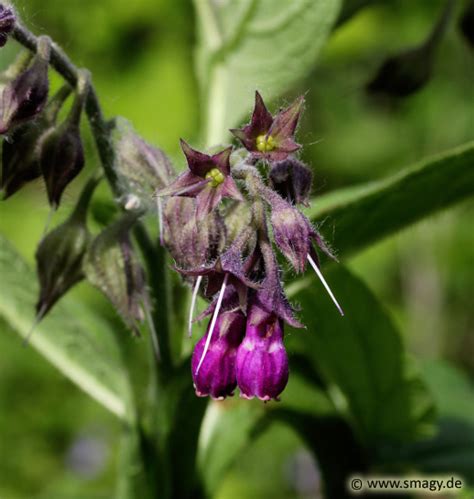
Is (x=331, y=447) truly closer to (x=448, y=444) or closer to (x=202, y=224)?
(x=448, y=444)

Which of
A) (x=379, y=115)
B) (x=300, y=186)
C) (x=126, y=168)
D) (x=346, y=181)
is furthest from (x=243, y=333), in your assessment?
(x=379, y=115)

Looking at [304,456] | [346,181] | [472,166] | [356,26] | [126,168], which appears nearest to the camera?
[126,168]

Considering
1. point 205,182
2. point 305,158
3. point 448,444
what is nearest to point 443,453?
point 448,444

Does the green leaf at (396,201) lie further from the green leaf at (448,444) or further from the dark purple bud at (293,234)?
the green leaf at (448,444)

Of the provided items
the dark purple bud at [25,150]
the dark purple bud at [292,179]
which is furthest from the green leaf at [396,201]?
the dark purple bud at [25,150]

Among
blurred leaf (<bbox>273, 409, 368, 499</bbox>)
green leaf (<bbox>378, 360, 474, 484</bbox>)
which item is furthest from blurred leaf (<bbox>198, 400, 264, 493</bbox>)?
green leaf (<bbox>378, 360, 474, 484</bbox>)

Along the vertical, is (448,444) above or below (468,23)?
below

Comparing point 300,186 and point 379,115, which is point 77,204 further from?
point 379,115
